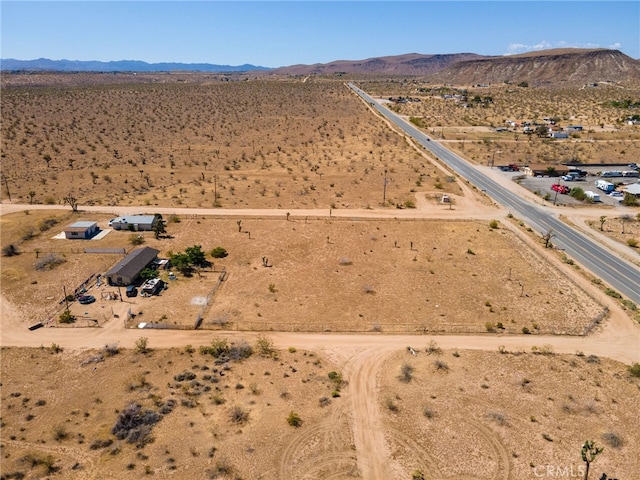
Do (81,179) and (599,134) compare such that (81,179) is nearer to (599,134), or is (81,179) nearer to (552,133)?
(552,133)

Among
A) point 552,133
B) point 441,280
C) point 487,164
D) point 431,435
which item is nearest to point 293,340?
point 431,435

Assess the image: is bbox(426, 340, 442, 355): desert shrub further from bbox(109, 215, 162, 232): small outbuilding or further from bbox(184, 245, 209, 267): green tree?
bbox(109, 215, 162, 232): small outbuilding

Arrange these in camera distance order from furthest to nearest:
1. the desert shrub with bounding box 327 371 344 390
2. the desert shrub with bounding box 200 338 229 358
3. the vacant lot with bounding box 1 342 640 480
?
the desert shrub with bounding box 200 338 229 358 → the desert shrub with bounding box 327 371 344 390 → the vacant lot with bounding box 1 342 640 480

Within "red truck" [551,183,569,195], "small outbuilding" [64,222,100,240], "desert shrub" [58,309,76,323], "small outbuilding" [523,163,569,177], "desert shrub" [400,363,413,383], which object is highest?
"small outbuilding" [523,163,569,177]

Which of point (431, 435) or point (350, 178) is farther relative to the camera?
point (350, 178)

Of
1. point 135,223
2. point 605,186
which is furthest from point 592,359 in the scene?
point 605,186

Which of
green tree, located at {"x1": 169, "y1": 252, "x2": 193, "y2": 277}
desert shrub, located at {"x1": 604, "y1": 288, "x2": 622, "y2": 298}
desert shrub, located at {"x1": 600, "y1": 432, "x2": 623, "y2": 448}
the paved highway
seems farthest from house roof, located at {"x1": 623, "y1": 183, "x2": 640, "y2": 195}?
green tree, located at {"x1": 169, "y1": 252, "x2": 193, "y2": 277}
